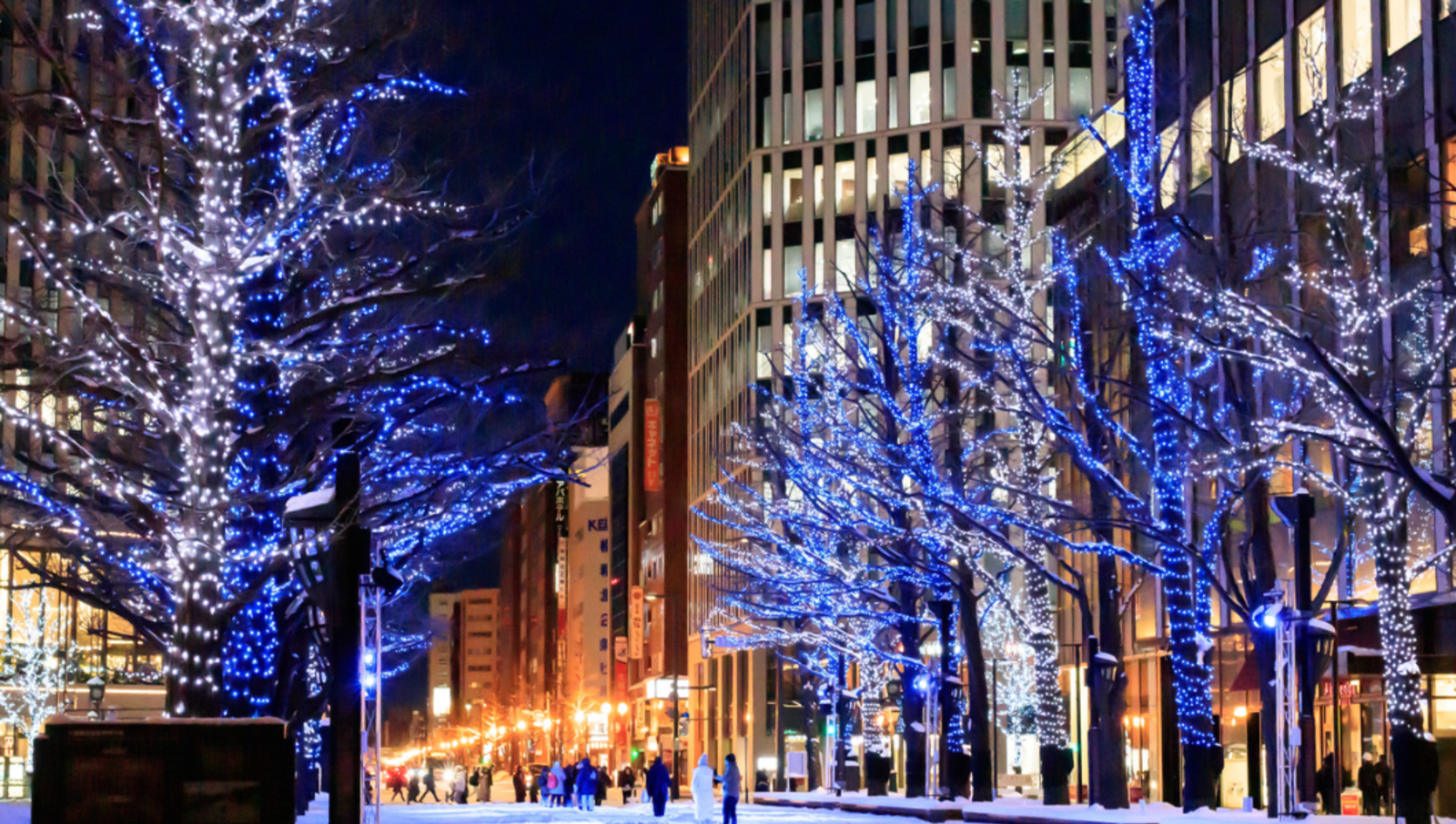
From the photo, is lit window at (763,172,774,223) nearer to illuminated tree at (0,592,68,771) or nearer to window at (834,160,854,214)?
window at (834,160,854,214)

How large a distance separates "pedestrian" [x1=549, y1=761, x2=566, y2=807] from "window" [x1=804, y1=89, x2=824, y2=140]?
118 feet

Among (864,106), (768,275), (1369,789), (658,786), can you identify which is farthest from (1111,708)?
(768,275)

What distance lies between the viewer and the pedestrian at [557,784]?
49625 millimetres

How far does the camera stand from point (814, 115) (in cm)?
7900

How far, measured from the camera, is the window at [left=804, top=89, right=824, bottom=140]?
3091 inches

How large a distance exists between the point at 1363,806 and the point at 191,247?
23890 mm

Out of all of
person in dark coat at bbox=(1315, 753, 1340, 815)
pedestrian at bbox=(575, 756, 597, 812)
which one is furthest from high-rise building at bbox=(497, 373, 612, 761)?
person in dark coat at bbox=(1315, 753, 1340, 815)

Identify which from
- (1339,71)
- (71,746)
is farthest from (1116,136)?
(71,746)

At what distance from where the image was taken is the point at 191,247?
17.9 metres

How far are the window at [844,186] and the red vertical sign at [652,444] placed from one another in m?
36.8

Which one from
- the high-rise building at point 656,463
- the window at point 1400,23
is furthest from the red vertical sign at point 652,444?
the window at point 1400,23

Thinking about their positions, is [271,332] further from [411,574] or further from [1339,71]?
[1339,71]

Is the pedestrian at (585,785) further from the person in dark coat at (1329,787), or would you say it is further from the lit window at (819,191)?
the lit window at (819,191)

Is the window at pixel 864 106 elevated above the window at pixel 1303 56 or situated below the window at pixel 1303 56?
above
